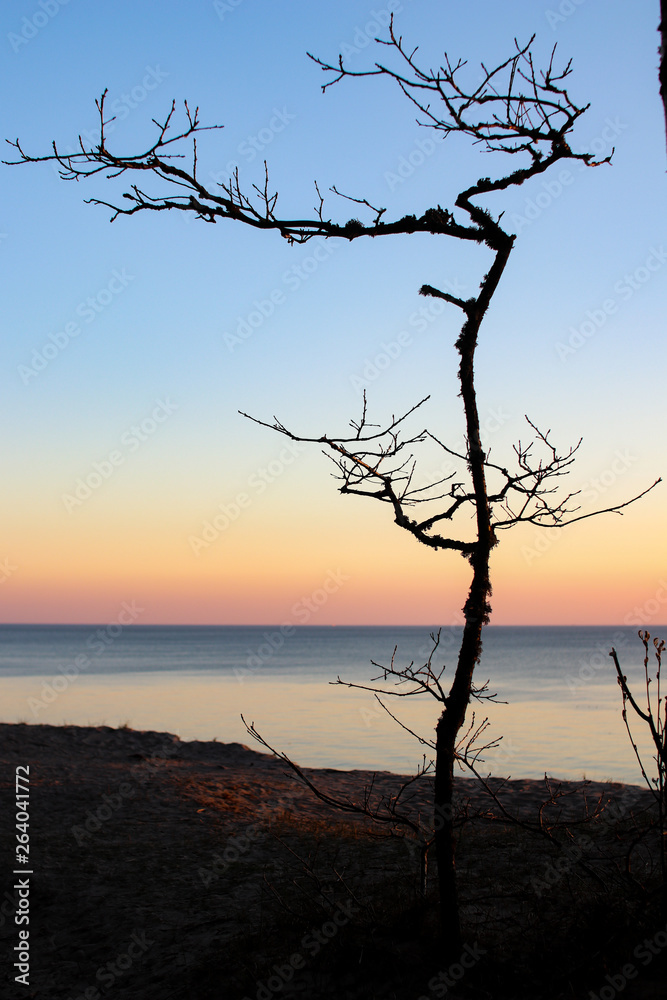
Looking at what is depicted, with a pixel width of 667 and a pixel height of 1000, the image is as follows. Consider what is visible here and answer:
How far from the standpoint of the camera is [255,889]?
22.4 feet

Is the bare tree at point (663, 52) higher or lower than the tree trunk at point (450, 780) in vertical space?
higher

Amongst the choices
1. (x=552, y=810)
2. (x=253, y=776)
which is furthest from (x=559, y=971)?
(x=253, y=776)

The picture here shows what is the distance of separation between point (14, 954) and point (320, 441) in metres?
4.64

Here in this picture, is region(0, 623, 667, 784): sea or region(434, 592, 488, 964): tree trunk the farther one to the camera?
region(0, 623, 667, 784): sea

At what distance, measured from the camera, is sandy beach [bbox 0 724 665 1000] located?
488cm

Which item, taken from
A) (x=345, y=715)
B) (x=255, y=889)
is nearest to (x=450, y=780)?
(x=255, y=889)

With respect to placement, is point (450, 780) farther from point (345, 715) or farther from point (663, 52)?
point (345, 715)

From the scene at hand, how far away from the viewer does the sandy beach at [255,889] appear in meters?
4.88
